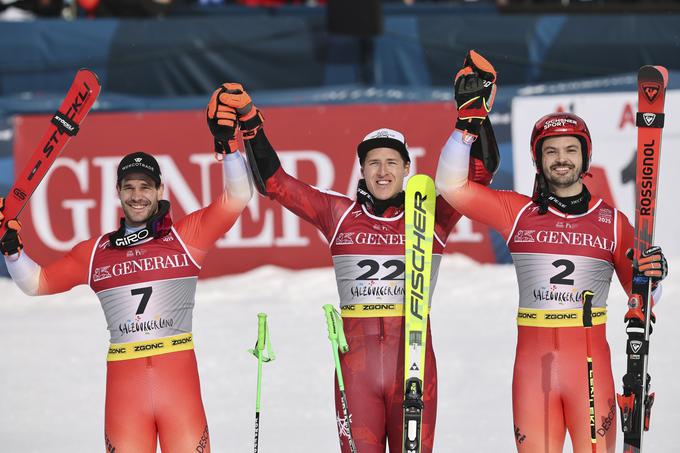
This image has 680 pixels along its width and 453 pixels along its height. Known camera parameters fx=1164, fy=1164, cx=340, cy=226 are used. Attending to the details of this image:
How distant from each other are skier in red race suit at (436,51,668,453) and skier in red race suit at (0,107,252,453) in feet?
3.81

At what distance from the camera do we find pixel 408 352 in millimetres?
5629

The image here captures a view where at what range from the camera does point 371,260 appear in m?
5.81

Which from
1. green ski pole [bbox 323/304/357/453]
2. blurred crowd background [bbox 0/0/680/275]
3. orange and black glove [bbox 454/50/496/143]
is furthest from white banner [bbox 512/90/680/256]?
green ski pole [bbox 323/304/357/453]

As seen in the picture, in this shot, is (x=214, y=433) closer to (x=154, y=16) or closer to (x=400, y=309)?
(x=400, y=309)

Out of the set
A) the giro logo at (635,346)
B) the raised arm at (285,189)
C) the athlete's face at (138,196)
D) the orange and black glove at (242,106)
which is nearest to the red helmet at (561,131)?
the giro logo at (635,346)

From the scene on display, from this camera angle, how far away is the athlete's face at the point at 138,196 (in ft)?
18.8

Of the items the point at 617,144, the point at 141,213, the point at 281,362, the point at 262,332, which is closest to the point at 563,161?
the point at 262,332

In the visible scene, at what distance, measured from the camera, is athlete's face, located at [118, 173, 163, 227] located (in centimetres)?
573

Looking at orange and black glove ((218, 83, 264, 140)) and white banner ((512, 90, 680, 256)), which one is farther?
white banner ((512, 90, 680, 256))

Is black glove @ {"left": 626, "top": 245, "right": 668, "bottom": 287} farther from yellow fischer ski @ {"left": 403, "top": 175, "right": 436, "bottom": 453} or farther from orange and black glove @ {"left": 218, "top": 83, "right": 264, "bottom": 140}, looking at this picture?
orange and black glove @ {"left": 218, "top": 83, "right": 264, "bottom": 140}

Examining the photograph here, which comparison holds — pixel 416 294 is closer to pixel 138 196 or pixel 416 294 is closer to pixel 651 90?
pixel 138 196

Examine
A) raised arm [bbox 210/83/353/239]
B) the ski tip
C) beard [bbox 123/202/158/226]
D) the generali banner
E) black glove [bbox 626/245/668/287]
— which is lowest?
black glove [bbox 626/245/668/287]

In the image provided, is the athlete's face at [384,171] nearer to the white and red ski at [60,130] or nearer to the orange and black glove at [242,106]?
the orange and black glove at [242,106]

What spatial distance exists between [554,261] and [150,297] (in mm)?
1979
